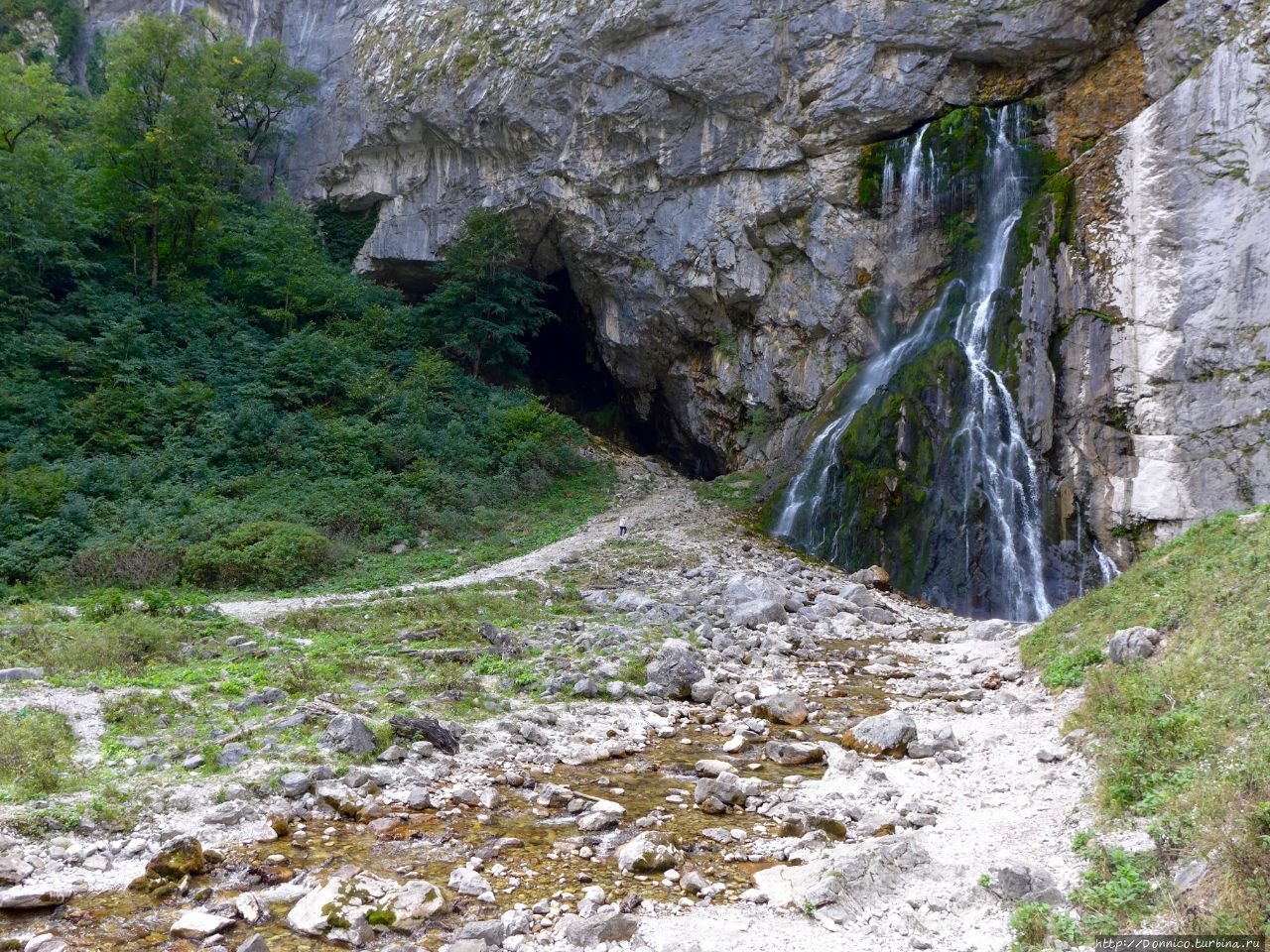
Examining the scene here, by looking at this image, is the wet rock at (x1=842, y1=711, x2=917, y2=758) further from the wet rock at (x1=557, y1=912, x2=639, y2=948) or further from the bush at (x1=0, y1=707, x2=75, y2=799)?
the bush at (x1=0, y1=707, x2=75, y2=799)

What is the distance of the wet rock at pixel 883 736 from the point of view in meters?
8.22

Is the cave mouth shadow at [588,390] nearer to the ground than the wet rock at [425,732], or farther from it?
farther from it

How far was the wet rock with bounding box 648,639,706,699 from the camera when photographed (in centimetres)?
1020

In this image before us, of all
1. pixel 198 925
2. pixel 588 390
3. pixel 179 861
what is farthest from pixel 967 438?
pixel 588 390

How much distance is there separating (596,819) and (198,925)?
9.07ft

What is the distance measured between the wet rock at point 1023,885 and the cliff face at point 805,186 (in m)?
13.7

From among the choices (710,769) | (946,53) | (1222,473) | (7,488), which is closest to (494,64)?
(946,53)

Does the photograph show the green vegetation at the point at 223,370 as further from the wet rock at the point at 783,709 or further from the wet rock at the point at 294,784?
the wet rock at the point at 294,784

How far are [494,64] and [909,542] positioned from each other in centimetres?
1969

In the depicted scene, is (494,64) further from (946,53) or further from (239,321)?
(946,53)

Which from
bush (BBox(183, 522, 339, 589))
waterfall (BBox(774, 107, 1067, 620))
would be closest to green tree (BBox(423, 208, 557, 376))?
waterfall (BBox(774, 107, 1067, 620))

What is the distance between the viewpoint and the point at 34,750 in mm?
6848

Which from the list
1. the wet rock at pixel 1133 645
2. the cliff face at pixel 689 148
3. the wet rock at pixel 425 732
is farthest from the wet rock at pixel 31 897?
the cliff face at pixel 689 148

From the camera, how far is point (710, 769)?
7863 mm
